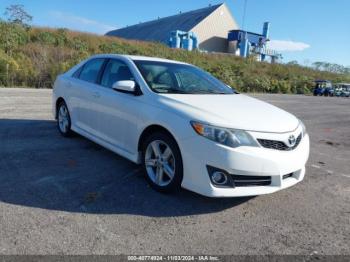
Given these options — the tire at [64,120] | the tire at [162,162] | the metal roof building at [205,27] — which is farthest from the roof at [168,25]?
the tire at [162,162]

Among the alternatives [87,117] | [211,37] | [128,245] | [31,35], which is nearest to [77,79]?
[87,117]

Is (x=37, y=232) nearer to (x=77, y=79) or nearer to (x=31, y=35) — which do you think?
(x=77, y=79)

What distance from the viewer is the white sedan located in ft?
11.2

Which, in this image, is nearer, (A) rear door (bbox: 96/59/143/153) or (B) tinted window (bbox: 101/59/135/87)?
(A) rear door (bbox: 96/59/143/153)

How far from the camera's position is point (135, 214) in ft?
11.4

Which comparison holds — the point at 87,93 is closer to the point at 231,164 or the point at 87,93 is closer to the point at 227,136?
the point at 227,136

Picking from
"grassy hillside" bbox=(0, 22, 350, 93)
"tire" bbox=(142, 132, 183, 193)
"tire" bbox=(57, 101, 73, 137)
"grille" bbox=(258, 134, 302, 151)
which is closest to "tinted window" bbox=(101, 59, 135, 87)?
"tire" bbox=(142, 132, 183, 193)

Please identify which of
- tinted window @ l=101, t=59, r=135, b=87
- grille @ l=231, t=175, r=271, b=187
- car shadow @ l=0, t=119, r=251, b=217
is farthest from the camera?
tinted window @ l=101, t=59, r=135, b=87

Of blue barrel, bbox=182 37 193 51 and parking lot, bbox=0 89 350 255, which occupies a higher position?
blue barrel, bbox=182 37 193 51

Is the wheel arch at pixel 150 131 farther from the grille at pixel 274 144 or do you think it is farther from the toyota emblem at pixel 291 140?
the toyota emblem at pixel 291 140

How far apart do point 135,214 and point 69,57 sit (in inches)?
888

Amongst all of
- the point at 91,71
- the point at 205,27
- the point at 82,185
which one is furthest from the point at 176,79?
the point at 205,27

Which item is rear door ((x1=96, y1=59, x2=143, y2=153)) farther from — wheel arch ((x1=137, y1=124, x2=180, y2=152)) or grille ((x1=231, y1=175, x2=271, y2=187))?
grille ((x1=231, y1=175, x2=271, y2=187))

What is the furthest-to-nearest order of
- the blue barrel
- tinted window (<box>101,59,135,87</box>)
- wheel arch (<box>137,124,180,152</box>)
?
1. the blue barrel
2. tinted window (<box>101,59,135,87</box>)
3. wheel arch (<box>137,124,180,152</box>)
